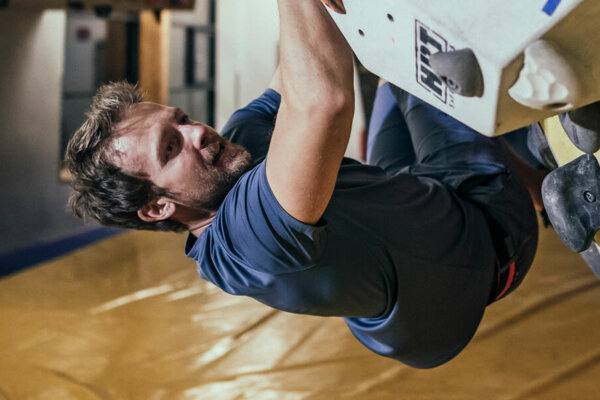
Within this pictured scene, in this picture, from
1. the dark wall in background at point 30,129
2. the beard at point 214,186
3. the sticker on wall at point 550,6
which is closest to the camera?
the sticker on wall at point 550,6

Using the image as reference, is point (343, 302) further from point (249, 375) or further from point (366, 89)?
point (366, 89)

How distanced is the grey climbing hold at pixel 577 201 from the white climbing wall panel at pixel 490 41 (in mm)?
147

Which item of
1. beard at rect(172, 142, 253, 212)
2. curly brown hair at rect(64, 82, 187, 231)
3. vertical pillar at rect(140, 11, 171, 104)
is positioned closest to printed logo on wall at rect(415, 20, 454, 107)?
beard at rect(172, 142, 253, 212)

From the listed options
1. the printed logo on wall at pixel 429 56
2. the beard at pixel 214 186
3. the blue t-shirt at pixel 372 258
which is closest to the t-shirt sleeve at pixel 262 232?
the blue t-shirt at pixel 372 258

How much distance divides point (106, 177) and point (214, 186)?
0.24m

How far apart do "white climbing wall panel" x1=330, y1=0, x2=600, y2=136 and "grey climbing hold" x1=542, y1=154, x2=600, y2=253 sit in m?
0.15

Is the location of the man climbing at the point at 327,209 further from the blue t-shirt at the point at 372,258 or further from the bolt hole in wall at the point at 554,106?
the bolt hole in wall at the point at 554,106

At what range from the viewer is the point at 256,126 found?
142 centimetres

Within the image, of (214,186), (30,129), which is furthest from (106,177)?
(30,129)

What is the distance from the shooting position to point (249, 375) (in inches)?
80.4

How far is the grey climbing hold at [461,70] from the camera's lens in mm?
493

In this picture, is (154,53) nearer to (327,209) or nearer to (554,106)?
(327,209)

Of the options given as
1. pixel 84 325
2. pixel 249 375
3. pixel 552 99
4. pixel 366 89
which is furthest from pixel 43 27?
pixel 552 99

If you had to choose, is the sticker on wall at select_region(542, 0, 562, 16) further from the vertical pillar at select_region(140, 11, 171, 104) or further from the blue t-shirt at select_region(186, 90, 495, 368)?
the vertical pillar at select_region(140, 11, 171, 104)
